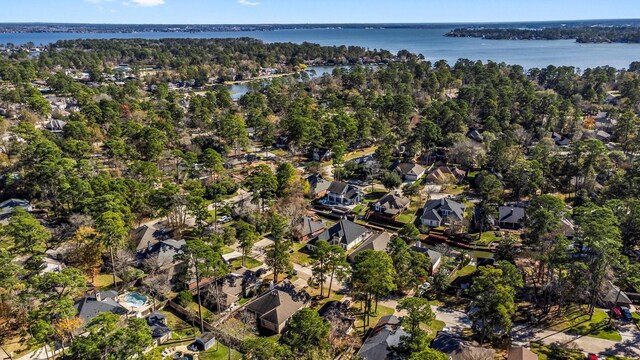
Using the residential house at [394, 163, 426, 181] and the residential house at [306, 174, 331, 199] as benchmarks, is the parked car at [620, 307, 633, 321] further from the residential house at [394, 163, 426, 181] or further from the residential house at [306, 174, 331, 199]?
the residential house at [306, 174, 331, 199]

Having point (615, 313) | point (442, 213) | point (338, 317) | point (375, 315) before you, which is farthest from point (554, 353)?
point (442, 213)

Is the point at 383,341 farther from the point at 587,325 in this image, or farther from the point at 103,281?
the point at 103,281

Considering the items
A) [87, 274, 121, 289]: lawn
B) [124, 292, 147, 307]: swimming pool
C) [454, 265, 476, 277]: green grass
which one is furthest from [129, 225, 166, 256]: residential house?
[454, 265, 476, 277]: green grass

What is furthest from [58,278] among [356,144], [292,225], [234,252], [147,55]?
[147,55]

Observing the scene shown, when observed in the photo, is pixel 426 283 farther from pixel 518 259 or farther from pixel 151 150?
pixel 151 150

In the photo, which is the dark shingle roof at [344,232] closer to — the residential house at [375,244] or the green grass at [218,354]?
the residential house at [375,244]

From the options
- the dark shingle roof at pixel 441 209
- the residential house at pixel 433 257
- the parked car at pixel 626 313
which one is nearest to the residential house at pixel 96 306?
the residential house at pixel 433 257
